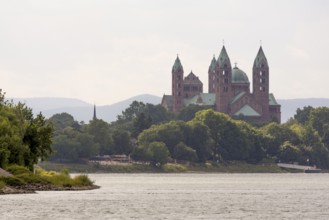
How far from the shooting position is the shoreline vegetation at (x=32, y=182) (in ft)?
485

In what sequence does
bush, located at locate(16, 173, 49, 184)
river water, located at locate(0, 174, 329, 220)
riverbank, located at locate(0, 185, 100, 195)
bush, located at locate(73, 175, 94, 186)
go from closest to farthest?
river water, located at locate(0, 174, 329, 220) < riverbank, located at locate(0, 185, 100, 195) < bush, located at locate(16, 173, 49, 184) < bush, located at locate(73, 175, 94, 186)

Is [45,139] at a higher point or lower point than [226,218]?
higher

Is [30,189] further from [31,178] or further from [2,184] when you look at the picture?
[2,184]

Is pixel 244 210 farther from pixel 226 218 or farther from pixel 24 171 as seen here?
pixel 24 171

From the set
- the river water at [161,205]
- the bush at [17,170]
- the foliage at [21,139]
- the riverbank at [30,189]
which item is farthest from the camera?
the foliage at [21,139]

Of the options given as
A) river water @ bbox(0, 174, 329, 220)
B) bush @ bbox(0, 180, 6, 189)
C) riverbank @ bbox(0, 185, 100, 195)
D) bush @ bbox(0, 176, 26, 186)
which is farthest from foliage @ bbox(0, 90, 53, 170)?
bush @ bbox(0, 180, 6, 189)

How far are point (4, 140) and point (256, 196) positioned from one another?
103ft

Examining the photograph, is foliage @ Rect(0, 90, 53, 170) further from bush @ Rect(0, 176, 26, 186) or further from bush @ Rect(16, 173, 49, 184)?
bush @ Rect(0, 176, 26, 186)

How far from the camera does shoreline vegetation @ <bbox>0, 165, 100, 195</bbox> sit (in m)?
148

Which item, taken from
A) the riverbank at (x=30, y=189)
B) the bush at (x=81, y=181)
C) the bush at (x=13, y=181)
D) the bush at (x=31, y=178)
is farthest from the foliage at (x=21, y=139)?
the bush at (x=13, y=181)

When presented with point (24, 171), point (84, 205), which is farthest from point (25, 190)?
point (84, 205)

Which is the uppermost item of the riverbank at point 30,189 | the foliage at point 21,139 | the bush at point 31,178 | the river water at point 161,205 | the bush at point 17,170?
the foliage at point 21,139

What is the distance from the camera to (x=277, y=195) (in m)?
167

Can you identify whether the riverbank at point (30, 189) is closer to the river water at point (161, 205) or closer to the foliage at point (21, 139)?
the river water at point (161, 205)
